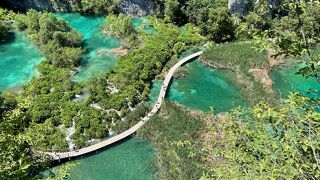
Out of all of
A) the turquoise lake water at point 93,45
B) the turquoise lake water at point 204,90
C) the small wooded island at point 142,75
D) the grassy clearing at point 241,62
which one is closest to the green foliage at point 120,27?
the small wooded island at point 142,75

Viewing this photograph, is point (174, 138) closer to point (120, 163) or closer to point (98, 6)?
point (120, 163)

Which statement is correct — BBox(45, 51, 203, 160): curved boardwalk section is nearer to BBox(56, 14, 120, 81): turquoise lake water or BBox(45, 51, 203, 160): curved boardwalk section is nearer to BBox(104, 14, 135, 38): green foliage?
BBox(56, 14, 120, 81): turquoise lake water

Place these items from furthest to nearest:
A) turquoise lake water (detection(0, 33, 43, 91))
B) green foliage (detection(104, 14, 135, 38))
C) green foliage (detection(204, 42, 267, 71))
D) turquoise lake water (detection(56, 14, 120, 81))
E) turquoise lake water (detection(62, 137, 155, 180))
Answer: green foliage (detection(104, 14, 135, 38)) → green foliage (detection(204, 42, 267, 71)) → turquoise lake water (detection(56, 14, 120, 81)) → turquoise lake water (detection(0, 33, 43, 91)) → turquoise lake water (detection(62, 137, 155, 180))

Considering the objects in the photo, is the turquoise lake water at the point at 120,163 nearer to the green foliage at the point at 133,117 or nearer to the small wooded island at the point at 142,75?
the small wooded island at the point at 142,75

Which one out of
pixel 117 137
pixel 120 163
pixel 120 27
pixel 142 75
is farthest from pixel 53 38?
pixel 120 163

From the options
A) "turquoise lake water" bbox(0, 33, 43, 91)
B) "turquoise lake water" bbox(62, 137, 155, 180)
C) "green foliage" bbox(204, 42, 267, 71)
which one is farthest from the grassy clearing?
"turquoise lake water" bbox(0, 33, 43, 91)

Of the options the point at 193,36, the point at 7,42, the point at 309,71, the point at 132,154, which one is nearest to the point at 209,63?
the point at 193,36
